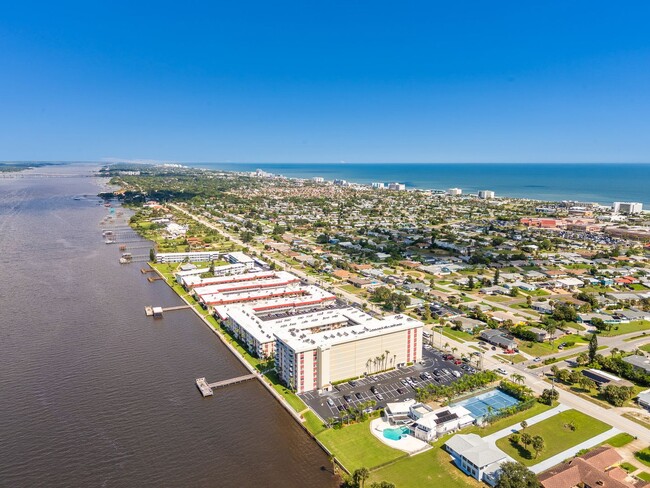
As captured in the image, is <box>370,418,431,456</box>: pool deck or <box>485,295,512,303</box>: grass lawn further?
<box>485,295,512,303</box>: grass lawn

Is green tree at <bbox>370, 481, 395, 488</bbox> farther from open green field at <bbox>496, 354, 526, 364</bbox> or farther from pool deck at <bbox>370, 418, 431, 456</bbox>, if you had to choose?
open green field at <bbox>496, 354, 526, 364</bbox>

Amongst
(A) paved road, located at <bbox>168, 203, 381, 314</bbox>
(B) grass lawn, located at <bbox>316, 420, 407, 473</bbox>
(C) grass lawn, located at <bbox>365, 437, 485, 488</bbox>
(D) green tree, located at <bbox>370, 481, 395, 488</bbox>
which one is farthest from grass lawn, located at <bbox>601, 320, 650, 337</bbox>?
(D) green tree, located at <bbox>370, 481, 395, 488</bbox>

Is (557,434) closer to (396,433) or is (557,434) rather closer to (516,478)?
(516,478)

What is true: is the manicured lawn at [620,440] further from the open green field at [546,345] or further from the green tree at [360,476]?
the green tree at [360,476]

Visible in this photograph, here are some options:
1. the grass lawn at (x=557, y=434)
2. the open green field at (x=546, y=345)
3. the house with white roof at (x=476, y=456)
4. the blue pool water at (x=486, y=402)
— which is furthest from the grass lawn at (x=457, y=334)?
the house with white roof at (x=476, y=456)

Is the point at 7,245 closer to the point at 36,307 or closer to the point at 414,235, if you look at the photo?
the point at 36,307

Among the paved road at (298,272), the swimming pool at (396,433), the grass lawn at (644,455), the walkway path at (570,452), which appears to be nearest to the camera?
the walkway path at (570,452)

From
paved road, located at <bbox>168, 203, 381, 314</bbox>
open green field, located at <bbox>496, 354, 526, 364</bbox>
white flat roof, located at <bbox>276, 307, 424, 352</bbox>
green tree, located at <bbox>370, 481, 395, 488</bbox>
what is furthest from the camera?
paved road, located at <bbox>168, 203, 381, 314</bbox>

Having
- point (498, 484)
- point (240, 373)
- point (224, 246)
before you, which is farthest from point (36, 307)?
point (498, 484)
